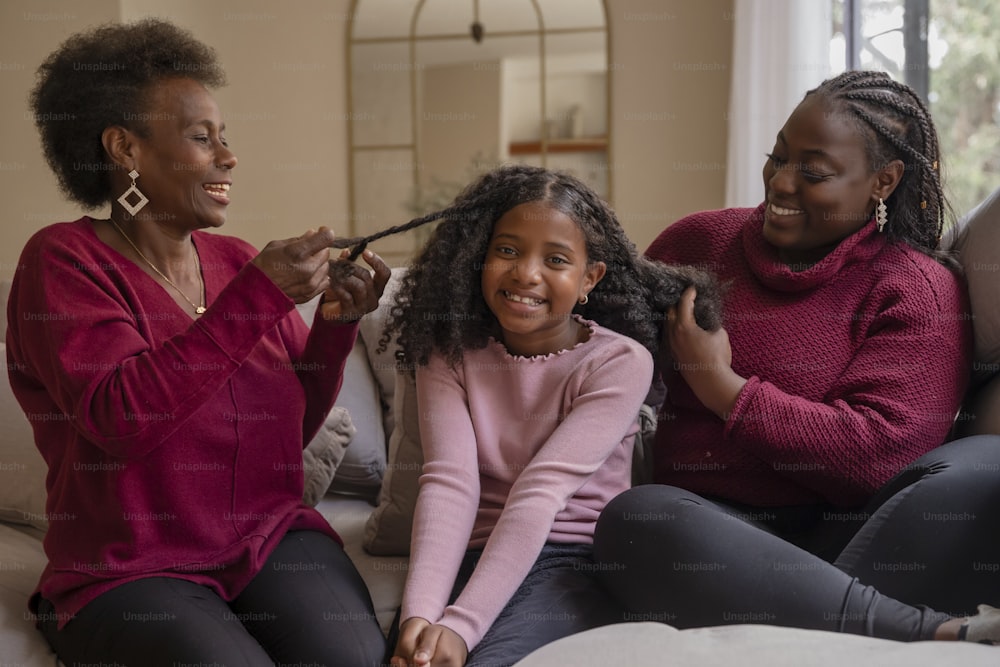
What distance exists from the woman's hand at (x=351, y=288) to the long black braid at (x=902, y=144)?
81 centimetres

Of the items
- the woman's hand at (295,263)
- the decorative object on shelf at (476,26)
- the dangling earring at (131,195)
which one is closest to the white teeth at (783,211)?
the woman's hand at (295,263)

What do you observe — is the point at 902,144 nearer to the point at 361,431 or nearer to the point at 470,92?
the point at 361,431

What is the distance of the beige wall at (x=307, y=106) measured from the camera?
382 centimetres

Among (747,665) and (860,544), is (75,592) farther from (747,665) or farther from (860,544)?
(860,544)

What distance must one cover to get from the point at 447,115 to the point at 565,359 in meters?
2.69

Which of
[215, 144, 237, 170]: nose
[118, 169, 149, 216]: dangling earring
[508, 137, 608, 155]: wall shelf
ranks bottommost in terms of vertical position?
[118, 169, 149, 216]: dangling earring

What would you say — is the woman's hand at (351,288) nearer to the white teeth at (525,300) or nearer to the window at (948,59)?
the white teeth at (525,300)

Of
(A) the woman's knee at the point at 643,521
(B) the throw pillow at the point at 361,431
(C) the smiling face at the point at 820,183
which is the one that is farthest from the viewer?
(B) the throw pillow at the point at 361,431

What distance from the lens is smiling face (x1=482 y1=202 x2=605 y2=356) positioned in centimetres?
154

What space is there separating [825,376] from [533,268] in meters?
0.51

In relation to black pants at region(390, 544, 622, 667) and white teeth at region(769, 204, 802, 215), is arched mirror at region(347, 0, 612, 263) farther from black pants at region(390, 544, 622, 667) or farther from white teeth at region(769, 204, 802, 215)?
black pants at region(390, 544, 622, 667)

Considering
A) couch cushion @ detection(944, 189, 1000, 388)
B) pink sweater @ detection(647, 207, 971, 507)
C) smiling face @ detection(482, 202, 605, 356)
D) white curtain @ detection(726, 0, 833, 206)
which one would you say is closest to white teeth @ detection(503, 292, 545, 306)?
smiling face @ detection(482, 202, 605, 356)

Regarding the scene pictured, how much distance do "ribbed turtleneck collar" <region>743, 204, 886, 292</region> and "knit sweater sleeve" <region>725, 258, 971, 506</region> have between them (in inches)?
3.3

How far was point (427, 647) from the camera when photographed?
4.20ft
